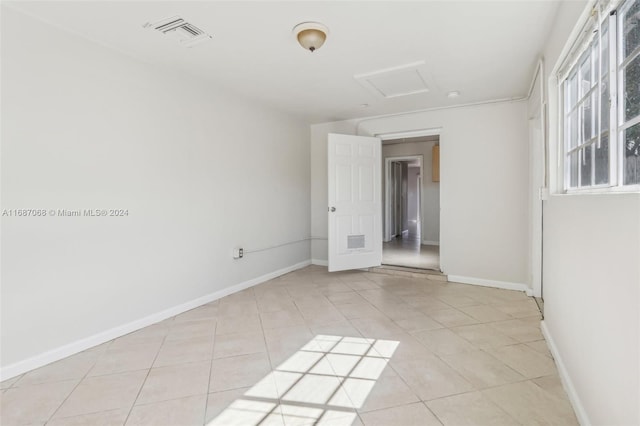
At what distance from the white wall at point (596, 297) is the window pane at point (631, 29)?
0.46 meters

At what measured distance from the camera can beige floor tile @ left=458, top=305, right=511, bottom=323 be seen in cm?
294

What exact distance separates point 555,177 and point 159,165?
129 inches

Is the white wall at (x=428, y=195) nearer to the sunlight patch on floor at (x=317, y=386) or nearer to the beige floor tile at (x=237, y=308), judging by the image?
the beige floor tile at (x=237, y=308)

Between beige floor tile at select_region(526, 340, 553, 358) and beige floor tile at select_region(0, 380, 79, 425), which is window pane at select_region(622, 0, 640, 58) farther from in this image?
beige floor tile at select_region(0, 380, 79, 425)

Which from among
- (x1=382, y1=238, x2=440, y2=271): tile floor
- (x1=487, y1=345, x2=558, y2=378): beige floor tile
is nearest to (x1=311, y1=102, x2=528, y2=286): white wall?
(x1=382, y1=238, x2=440, y2=271): tile floor

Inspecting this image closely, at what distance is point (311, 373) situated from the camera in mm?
2045

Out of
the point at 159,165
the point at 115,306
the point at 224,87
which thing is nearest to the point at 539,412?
the point at 115,306

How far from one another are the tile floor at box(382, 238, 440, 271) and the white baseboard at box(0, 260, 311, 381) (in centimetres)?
265

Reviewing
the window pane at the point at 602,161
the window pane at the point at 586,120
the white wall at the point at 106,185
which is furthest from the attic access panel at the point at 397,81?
the window pane at the point at 602,161

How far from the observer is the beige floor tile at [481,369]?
1926mm

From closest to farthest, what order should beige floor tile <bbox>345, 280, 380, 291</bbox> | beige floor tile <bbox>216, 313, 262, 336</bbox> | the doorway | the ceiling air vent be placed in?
the ceiling air vent → beige floor tile <bbox>216, 313, 262, 336</bbox> → beige floor tile <bbox>345, 280, 380, 291</bbox> → the doorway

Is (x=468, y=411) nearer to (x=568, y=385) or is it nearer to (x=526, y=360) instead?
(x=568, y=385)

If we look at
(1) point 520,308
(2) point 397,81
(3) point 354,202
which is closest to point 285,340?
(1) point 520,308

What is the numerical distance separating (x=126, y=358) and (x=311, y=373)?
1.34 meters
